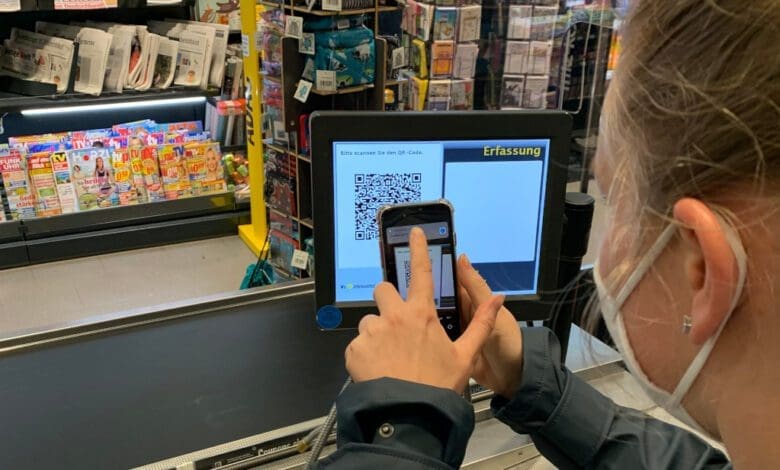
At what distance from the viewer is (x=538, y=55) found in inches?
155

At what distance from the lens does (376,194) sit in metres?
0.96

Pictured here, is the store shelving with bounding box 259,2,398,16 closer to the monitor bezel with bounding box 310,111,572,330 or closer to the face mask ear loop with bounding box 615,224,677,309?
the monitor bezel with bounding box 310,111,572,330

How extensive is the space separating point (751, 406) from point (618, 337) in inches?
5.6

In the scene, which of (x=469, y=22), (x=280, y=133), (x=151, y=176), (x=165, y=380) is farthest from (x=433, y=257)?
(x=151, y=176)

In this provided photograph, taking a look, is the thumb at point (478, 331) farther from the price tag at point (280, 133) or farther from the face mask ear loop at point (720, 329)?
the price tag at point (280, 133)

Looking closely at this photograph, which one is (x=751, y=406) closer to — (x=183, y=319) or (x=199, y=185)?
(x=183, y=319)

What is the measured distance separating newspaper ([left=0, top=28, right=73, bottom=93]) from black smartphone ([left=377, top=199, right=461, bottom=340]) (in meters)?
3.17

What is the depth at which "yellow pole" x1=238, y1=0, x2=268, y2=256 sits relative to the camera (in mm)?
3297

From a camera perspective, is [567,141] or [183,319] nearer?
[567,141]

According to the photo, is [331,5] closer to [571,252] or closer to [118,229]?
[571,252]

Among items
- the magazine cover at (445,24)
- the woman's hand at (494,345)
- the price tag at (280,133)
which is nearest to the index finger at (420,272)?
the woman's hand at (494,345)

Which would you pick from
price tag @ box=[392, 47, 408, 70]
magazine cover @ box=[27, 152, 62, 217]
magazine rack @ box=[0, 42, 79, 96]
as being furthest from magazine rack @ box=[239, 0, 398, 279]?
magazine cover @ box=[27, 152, 62, 217]

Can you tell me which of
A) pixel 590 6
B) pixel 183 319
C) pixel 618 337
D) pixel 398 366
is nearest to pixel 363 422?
pixel 398 366

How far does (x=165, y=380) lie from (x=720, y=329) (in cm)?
87
